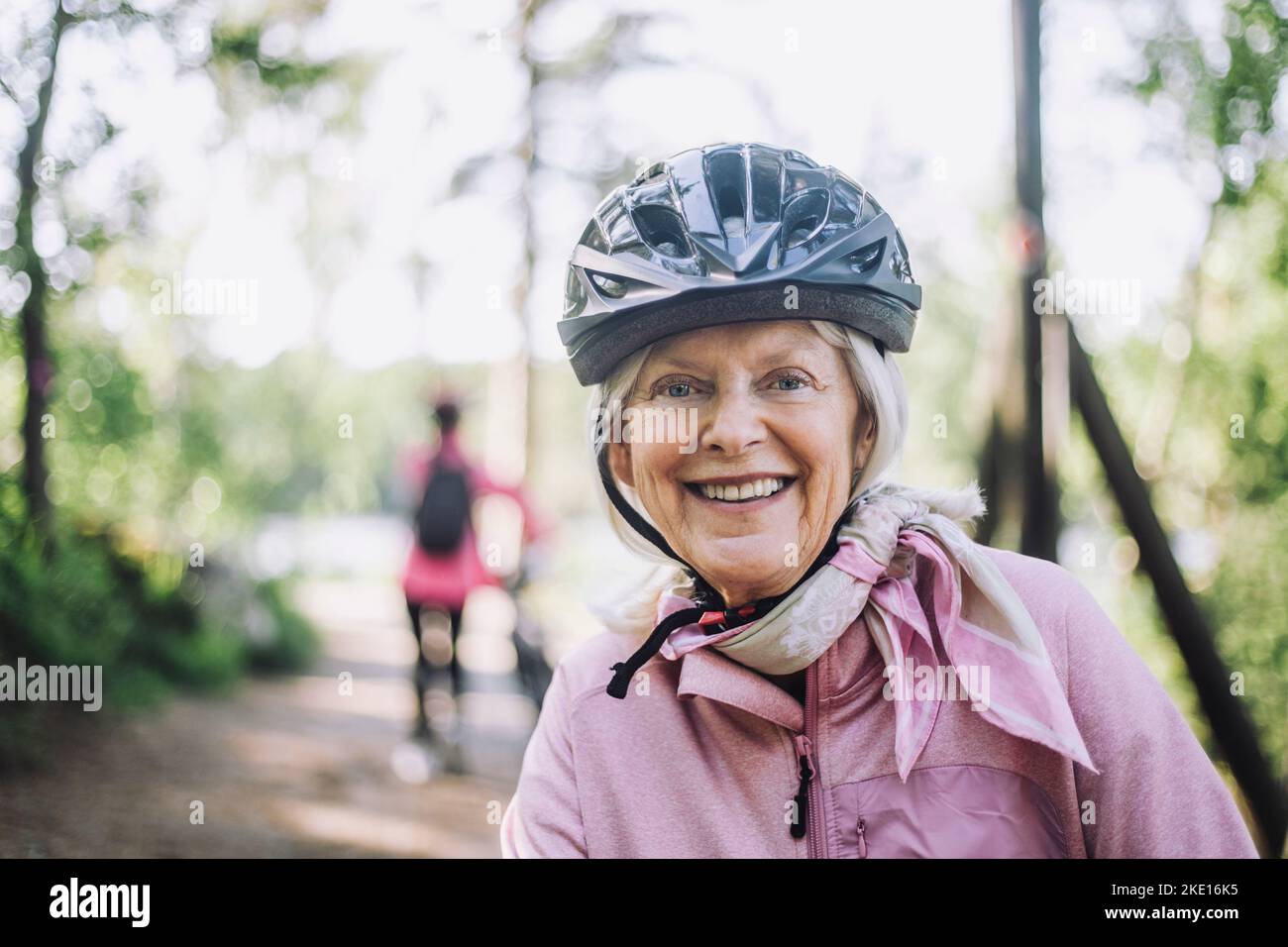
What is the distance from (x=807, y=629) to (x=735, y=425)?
12.7 inches

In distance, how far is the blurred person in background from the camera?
5910 millimetres

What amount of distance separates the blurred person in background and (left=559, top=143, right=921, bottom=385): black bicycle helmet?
4.18 m

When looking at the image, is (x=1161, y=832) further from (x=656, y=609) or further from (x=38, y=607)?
(x=38, y=607)

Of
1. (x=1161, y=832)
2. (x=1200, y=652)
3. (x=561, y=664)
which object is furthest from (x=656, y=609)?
(x=1200, y=652)

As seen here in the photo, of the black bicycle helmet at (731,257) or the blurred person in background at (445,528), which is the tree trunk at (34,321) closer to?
the blurred person in background at (445,528)

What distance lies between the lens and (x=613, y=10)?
1009 cm

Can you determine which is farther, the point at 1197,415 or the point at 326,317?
the point at 326,317

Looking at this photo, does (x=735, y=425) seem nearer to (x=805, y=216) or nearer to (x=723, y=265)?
(x=723, y=265)

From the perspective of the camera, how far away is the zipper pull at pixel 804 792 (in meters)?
1.47

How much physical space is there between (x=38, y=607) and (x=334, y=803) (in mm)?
2014

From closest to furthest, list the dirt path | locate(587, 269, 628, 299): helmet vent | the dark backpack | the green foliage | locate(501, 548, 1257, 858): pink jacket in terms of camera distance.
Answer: locate(501, 548, 1257, 858): pink jacket, locate(587, 269, 628, 299): helmet vent, the dirt path, the green foliage, the dark backpack

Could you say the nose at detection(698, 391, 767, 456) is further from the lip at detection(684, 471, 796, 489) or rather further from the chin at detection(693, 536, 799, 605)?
the chin at detection(693, 536, 799, 605)

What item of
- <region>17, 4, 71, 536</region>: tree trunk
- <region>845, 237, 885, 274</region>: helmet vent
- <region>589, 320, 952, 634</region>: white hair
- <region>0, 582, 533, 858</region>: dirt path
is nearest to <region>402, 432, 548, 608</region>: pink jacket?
<region>0, 582, 533, 858</region>: dirt path

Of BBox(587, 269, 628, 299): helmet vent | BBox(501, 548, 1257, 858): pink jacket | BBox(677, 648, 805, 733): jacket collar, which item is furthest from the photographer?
BBox(587, 269, 628, 299): helmet vent
